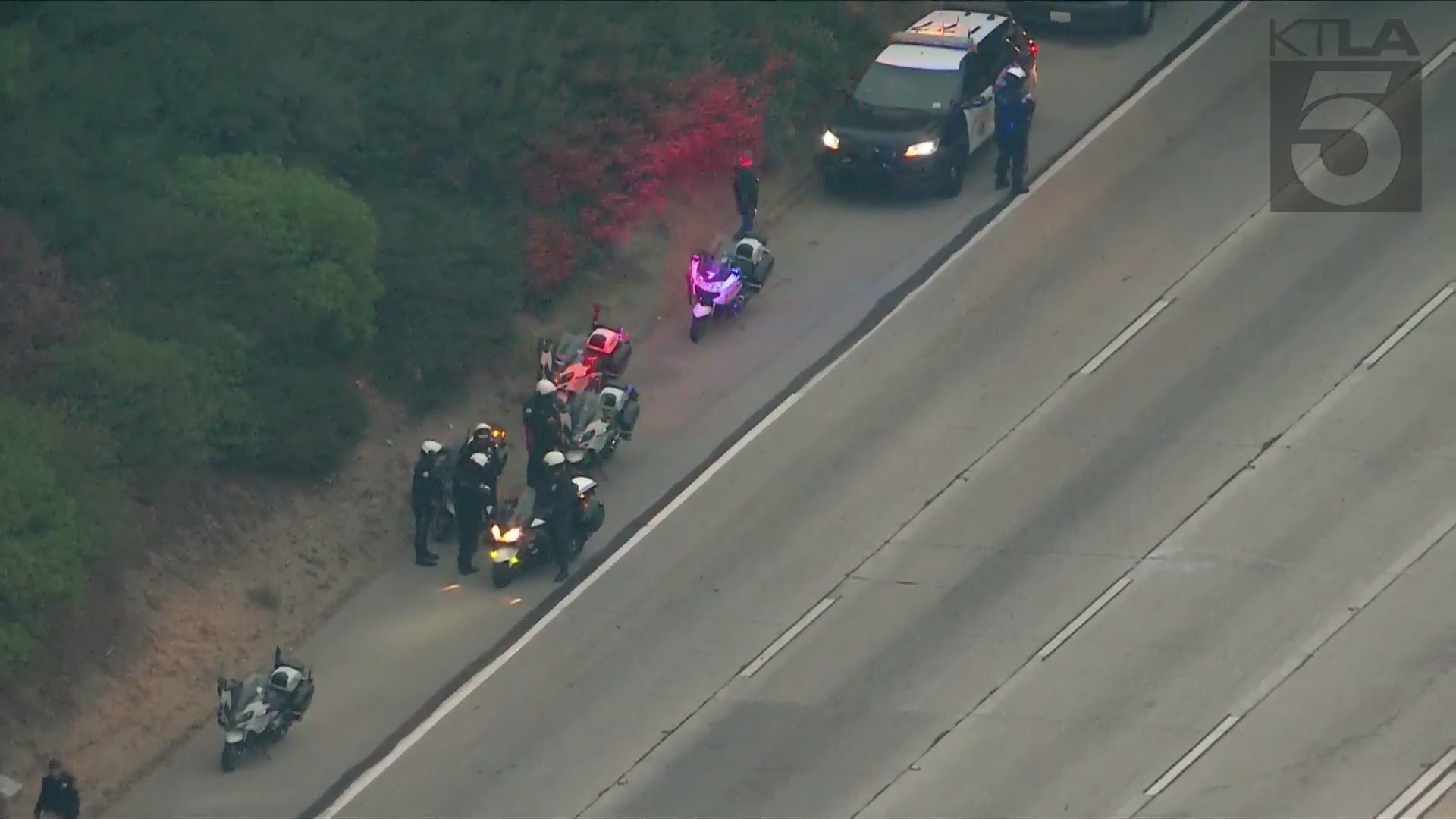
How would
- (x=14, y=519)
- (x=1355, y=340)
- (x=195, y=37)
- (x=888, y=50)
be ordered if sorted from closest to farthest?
(x=14, y=519)
(x=1355, y=340)
(x=195, y=37)
(x=888, y=50)

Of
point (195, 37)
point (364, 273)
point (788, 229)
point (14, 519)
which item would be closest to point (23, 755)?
point (14, 519)

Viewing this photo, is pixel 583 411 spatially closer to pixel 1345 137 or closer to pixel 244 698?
pixel 244 698

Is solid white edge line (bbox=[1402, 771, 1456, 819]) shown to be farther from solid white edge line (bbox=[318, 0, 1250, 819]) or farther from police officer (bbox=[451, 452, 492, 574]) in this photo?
police officer (bbox=[451, 452, 492, 574])

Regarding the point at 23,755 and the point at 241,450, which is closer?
the point at 23,755

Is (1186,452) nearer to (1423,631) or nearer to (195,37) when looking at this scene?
(1423,631)

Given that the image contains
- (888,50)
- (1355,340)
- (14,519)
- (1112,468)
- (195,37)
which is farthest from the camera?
(888,50)

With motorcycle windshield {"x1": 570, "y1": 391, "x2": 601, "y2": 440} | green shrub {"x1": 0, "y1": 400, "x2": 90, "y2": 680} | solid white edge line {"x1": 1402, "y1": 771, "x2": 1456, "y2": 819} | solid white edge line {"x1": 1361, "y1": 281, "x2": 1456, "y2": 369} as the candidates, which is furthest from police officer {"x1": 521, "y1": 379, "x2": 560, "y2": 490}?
solid white edge line {"x1": 1402, "y1": 771, "x2": 1456, "y2": 819}

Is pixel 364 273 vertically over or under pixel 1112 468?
over
